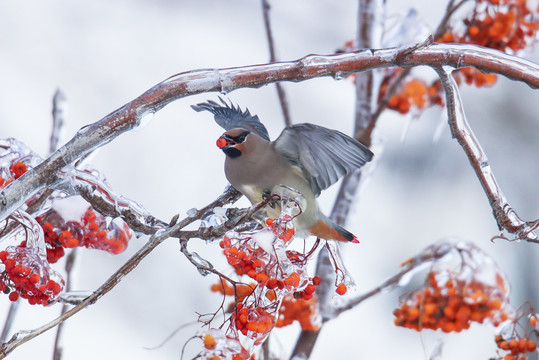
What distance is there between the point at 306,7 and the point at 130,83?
1.65 metres

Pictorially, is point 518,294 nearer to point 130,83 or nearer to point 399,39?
point 399,39

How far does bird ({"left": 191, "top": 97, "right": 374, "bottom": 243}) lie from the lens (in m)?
1.62

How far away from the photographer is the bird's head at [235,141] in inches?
70.9

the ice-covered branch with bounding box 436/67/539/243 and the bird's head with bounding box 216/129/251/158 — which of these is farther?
the bird's head with bounding box 216/129/251/158

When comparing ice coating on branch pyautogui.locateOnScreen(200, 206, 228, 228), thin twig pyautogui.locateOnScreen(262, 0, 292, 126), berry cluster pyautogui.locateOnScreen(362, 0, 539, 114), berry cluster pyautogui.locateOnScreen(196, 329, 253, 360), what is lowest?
berry cluster pyautogui.locateOnScreen(196, 329, 253, 360)

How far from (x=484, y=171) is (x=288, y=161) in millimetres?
695

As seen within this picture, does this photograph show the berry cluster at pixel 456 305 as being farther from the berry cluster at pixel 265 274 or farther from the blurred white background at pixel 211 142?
the blurred white background at pixel 211 142

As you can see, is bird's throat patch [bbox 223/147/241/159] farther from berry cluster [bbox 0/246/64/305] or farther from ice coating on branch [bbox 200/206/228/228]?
berry cluster [bbox 0/246/64/305]

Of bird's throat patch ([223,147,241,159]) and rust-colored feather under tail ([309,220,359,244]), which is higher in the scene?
bird's throat patch ([223,147,241,159])

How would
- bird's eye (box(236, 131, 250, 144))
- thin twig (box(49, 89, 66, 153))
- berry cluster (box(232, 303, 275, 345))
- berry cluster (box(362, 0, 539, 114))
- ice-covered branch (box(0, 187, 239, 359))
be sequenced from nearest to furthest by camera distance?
ice-covered branch (box(0, 187, 239, 359)) < berry cluster (box(232, 303, 275, 345)) < bird's eye (box(236, 131, 250, 144)) < thin twig (box(49, 89, 66, 153)) < berry cluster (box(362, 0, 539, 114))

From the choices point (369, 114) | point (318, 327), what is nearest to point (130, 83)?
point (369, 114)

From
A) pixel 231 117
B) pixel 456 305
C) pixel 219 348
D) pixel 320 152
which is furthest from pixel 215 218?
pixel 456 305

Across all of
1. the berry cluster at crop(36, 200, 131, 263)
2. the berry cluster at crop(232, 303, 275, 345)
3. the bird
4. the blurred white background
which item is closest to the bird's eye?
the bird

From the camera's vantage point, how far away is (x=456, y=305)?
6.51ft
